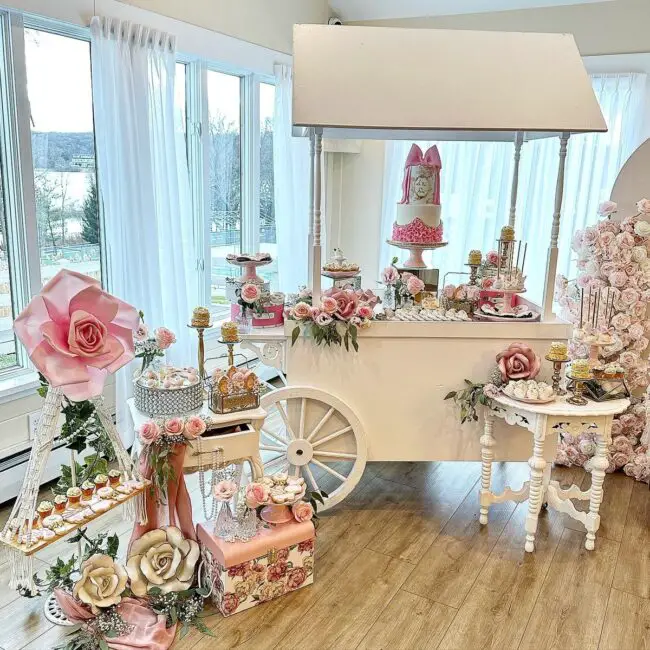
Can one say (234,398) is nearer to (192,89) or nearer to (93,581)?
(93,581)

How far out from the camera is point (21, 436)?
9.50ft

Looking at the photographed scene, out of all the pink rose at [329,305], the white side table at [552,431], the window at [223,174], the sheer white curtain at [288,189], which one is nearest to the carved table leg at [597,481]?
the white side table at [552,431]

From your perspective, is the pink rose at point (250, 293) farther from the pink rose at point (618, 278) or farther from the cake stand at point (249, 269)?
the pink rose at point (618, 278)

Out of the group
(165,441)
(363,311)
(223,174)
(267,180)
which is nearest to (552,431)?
(363,311)

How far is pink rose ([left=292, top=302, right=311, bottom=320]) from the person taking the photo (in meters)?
2.47

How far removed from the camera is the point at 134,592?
2104mm

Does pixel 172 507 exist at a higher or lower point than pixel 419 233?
lower

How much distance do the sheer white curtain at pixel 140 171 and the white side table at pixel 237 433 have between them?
1166 millimetres

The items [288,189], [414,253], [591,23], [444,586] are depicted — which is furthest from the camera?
[288,189]

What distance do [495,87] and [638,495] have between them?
2043 mm

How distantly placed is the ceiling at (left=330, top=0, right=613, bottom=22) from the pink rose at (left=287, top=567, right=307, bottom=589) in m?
3.78

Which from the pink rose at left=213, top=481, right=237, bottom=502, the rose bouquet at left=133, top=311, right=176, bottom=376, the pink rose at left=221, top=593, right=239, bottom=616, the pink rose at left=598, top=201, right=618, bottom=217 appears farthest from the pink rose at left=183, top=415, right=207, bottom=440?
the pink rose at left=598, top=201, right=618, bottom=217

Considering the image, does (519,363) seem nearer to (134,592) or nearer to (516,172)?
(516,172)

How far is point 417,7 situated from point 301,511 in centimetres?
369
